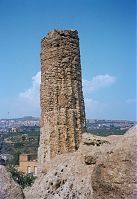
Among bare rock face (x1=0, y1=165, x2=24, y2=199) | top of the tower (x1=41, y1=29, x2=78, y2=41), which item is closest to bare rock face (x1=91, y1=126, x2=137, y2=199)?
bare rock face (x1=0, y1=165, x2=24, y2=199)

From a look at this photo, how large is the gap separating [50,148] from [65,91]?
2051 mm

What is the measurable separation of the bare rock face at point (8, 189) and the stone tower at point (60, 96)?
4.27 m

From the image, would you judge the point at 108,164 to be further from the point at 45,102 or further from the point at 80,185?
the point at 45,102

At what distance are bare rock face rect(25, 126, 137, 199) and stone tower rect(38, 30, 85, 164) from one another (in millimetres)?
2069

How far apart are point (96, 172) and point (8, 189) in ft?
11.7

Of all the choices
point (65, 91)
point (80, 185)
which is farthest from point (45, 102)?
point (80, 185)

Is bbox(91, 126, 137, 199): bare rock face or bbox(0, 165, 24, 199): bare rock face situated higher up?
bbox(91, 126, 137, 199): bare rock face

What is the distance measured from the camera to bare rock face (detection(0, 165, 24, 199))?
28.5 ft

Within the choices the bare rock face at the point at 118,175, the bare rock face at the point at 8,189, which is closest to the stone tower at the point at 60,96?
the bare rock face at the point at 8,189

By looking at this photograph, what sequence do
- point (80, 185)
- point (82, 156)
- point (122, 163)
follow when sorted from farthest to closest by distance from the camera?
point (82, 156), point (80, 185), point (122, 163)

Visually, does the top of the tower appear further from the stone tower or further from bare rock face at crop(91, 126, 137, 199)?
bare rock face at crop(91, 126, 137, 199)

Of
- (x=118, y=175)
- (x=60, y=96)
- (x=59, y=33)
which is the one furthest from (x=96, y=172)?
(x=59, y=33)

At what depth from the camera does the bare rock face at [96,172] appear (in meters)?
5.46

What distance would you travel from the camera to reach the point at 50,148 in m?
13.5
